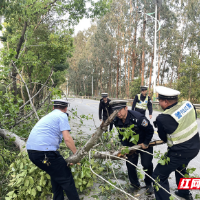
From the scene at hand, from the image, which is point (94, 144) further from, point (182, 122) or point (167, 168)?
point (182, 122)

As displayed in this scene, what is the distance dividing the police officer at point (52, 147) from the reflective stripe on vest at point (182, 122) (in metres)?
1.39

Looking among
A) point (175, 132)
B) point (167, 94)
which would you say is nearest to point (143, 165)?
point (175, 132)

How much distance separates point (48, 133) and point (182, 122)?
180cm

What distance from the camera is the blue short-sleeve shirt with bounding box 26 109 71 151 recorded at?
2.54 m

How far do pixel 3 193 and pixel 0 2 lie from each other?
4.49 meters

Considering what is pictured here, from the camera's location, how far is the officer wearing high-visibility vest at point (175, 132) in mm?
2348

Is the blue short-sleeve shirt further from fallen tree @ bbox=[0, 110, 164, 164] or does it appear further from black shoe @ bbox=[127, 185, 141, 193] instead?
black shoe @ bbox=[127, 185, 141, 193]

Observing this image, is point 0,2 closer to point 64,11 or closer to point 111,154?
point 111,154

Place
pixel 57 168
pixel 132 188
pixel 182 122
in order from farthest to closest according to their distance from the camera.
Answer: pixel 132 188 → pixel 57 168 → pixel 182 122

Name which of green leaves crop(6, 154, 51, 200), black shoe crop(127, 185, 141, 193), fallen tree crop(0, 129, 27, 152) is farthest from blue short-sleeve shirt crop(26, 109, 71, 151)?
black shoe crop(127, 185, 141, 193)

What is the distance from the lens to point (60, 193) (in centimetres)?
286

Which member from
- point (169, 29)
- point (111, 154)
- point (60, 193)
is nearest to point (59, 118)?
point (111, 154)

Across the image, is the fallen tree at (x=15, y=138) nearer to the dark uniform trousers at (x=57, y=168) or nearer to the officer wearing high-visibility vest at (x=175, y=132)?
the dark uniform trousers at (x=57, y=168)

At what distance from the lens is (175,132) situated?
7.73 ft
